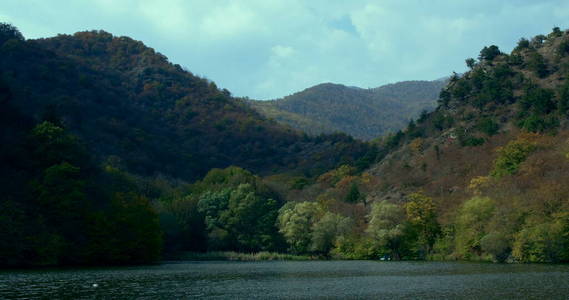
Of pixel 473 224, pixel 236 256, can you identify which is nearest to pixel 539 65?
pixel 473 224

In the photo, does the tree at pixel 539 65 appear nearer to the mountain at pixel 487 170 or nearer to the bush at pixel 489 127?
the mountain at pixel 487 170

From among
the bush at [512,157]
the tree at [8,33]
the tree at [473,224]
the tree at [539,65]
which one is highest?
the tree at [8,33]

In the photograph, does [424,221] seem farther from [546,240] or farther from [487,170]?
[546,240]

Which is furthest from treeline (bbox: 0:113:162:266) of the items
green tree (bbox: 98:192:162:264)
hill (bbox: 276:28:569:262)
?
hill (bbox: 276:28:569:262)

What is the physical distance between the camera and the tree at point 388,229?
372 feet

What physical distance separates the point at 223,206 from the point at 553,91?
82.1 metres

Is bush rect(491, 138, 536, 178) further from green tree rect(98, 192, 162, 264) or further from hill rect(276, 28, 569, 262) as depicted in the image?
green tree rect(98, 192, 162, 264)

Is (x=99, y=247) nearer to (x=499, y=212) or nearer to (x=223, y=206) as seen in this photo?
(x=223, y=206)

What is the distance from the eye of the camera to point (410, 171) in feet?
495

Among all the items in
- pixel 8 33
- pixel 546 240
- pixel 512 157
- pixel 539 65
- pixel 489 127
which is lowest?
pixel 546 240

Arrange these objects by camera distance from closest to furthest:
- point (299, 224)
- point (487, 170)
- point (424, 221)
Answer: point (424, 221) < point (487, 170) < point (299, 224)

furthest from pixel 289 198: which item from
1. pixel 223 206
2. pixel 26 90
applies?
pixel 26 90

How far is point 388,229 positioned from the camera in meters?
115

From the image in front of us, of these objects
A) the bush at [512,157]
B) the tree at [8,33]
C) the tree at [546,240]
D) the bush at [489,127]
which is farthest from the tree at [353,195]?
the tree at [8,33]
